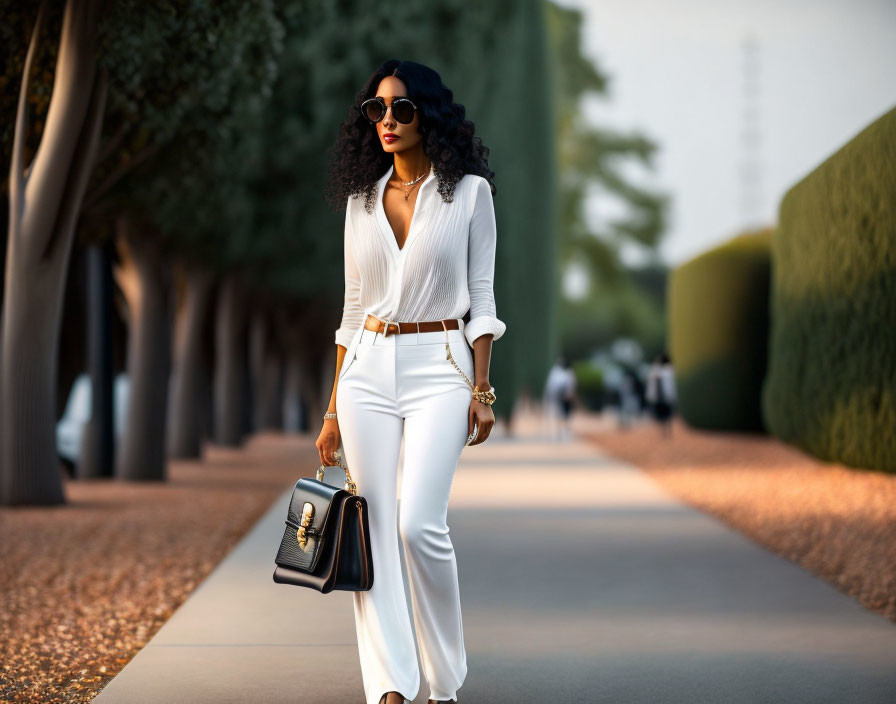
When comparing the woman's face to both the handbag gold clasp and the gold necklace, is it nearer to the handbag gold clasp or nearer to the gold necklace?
the gold necklace

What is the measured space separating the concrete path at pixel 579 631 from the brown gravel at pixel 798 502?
357 mm

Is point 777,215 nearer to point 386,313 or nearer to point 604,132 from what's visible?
point 386,313

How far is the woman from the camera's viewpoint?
4203mm

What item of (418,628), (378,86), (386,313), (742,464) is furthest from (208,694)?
(742,464)

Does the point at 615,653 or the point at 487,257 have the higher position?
the point at 487,257

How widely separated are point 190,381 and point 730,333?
8329mm

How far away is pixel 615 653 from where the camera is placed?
5.59 metres

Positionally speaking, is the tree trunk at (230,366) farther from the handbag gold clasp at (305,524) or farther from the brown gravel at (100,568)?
the handbag gold clasp at (305,524)

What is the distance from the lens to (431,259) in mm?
4285

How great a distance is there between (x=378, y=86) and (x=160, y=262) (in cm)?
1194

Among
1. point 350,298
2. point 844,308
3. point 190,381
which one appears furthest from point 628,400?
point 350,298

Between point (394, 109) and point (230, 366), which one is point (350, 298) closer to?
point (394, 109)

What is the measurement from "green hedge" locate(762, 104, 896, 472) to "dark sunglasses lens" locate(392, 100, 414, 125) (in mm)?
7210

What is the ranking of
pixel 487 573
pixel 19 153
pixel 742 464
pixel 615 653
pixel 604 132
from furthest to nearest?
1. pixel 604 132
2. pixel 742 464
3. pixel 19 153
4. pixel 487 573
5. pixel 615 653
